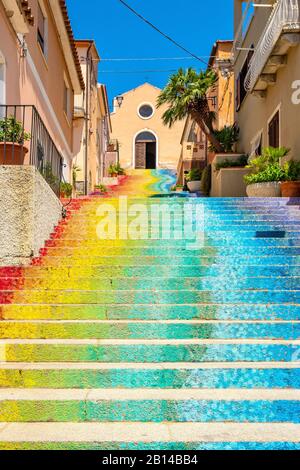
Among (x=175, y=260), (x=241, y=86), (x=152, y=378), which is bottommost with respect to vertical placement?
(x=152, y=378)

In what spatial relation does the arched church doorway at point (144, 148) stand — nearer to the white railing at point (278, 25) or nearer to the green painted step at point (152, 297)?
the white railing at point (278, 25)

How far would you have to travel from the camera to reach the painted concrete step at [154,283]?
5590 mm

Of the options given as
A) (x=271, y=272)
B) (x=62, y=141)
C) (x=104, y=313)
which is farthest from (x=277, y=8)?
(x=104, y=313)

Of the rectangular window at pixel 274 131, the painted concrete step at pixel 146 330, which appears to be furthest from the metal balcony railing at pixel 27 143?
the rectangular window at pixel 274 131

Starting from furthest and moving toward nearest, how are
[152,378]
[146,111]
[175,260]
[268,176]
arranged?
[146,111] < [268,176] < [175,260] < [152,378]

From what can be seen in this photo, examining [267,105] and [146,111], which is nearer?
[267,105]

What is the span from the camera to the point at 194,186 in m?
20.9

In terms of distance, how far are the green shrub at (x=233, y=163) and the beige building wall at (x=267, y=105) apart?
325 millimetres

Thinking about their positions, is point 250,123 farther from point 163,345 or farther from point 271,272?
point 163,345

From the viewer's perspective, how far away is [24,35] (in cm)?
973

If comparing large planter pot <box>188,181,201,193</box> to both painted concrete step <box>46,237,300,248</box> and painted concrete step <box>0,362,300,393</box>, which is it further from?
painted concrete step <box>0,362,300,393</box>

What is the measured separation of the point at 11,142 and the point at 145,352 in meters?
4.03

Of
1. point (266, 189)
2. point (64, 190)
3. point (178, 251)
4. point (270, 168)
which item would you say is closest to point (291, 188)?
point (266, 189)

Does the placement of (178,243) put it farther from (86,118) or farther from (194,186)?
(86,118)
